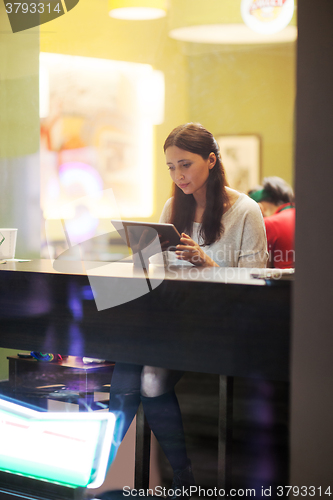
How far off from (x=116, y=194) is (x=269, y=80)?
1189mm

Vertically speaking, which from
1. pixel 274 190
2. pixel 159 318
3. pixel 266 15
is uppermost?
pixel 266 15

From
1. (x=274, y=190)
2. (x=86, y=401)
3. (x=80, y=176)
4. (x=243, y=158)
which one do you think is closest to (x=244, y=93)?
(x=243, y=158)

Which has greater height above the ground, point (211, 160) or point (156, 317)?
point (211, 160)

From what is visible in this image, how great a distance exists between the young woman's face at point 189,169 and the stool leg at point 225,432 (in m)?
0.76

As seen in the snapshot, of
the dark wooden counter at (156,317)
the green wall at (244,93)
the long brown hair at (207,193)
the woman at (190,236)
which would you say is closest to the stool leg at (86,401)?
the woman at (190,236)

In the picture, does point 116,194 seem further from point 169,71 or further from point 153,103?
point 169,71

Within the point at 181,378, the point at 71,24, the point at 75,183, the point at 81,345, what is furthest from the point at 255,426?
the point at 71,24

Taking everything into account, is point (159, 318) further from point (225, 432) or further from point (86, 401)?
point (86, 401)

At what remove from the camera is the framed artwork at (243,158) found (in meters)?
2.92

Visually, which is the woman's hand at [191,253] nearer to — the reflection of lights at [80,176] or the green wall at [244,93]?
the green wall at [244,93]

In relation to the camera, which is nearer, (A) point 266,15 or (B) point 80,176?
(A) point 266,15

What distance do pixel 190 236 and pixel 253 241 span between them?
0.22m

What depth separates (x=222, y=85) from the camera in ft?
10.0

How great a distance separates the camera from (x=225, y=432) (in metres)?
1.26
